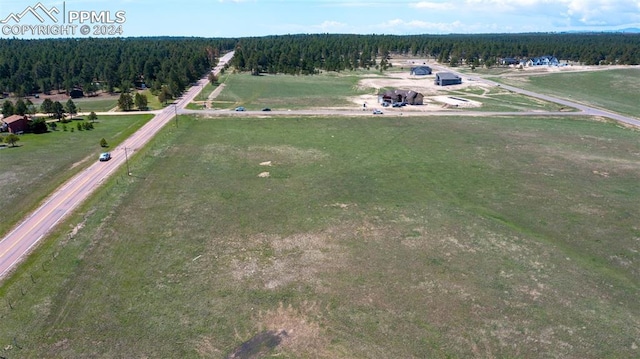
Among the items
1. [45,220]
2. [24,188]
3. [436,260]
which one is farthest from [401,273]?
[24,188]

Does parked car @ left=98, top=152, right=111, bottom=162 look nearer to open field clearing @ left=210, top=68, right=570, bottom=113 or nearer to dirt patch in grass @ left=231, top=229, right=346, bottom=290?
dirt patch in grass @ left=231, top=229, right=346, bottom=290

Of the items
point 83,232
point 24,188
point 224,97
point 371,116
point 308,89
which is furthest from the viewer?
point 308,89

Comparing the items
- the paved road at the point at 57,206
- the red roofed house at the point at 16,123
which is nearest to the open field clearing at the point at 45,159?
the paved road at the point at 57,206

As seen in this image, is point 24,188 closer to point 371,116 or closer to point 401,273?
point 401,273

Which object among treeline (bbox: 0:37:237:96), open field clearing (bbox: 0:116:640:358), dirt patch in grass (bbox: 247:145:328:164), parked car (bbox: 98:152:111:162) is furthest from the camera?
treeline (bbox: 0:37:237:96)

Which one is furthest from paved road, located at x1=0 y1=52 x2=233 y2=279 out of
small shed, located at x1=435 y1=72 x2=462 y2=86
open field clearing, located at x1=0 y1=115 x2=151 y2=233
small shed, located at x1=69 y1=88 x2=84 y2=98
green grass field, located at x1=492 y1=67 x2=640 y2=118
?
green grass field, located at x1=492 y1=67 x2=640 y2=118

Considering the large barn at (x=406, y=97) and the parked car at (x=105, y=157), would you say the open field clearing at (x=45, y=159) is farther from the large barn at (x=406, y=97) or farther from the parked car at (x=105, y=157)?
the large barn at (x=406, y=97)
